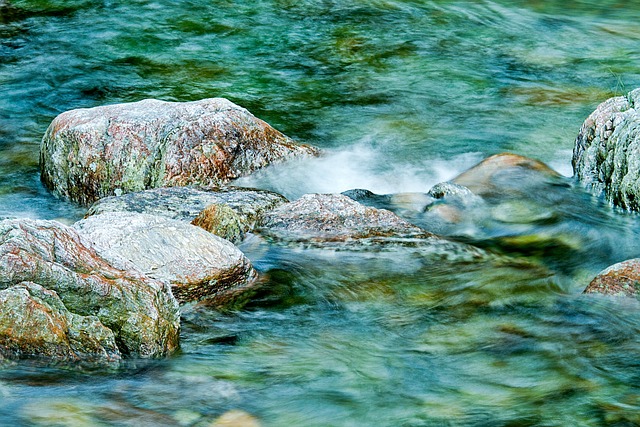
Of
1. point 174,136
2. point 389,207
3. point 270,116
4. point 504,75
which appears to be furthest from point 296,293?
point 504,75

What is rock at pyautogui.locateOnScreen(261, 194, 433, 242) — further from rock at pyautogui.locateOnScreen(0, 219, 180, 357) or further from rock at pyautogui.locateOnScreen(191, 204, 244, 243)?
rock at pyautogui.locateOnScreen(0, 219, 180, 357)

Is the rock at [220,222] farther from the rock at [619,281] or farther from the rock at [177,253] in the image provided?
the rock at [619,281]

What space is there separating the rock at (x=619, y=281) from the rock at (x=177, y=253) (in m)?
2.17

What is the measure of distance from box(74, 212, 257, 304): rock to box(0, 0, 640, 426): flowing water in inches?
8.7

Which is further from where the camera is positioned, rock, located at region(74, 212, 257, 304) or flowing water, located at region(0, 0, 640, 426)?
rock, located at region(74, 212, 257, 304)

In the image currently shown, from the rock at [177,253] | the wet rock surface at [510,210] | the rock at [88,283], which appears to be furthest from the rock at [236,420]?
the wet rock surface at [510,210]

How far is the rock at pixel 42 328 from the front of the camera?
454 cm

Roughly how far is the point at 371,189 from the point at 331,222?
68.6 inches

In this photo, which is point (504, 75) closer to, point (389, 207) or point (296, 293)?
point (389, 207)

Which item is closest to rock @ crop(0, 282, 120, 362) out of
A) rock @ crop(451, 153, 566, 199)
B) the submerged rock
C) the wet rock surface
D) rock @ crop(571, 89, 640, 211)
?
the submerged rock

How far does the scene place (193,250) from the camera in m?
5.84

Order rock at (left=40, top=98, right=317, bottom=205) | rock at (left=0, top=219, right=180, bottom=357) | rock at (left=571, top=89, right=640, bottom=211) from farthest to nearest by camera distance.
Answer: rock at (left=40, top=98, right=317, bottom=205) < rock at (left=571, top=89, right=640, bottom=211) < rock at (left=0, top=219, right=180, bottom=357)

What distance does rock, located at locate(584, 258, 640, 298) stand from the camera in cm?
570

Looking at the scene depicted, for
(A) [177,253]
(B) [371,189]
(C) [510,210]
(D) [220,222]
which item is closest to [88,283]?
(A) [177,253]
